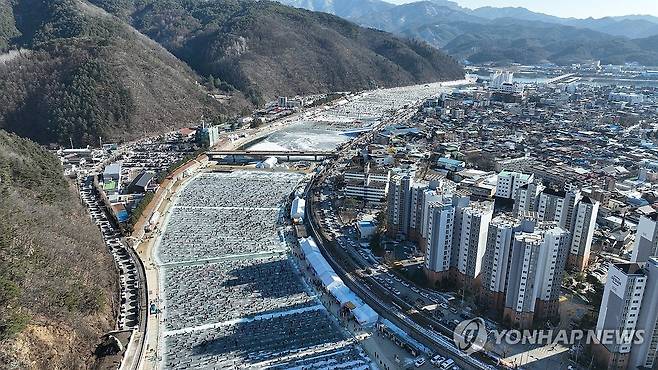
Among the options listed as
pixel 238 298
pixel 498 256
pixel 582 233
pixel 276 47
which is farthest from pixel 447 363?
pixel 276 47

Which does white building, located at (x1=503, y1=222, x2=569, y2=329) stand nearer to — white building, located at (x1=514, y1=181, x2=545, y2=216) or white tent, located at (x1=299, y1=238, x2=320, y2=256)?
white building, located at (x1=514, y1=181, x2=545, y2=216)

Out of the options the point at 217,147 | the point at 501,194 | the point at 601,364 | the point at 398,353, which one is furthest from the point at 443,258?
the point at 217,147

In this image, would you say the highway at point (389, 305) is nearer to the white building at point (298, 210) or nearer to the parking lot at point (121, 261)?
the white building at point (298, 210)

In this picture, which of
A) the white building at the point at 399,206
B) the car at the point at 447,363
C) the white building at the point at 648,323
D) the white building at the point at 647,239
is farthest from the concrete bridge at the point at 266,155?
the white building at the point at 648,323

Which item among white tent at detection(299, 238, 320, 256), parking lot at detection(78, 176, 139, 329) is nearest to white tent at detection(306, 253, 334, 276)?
white tent at detection(299, 238, 320, 256)

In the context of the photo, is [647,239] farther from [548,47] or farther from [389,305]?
[548,47]
